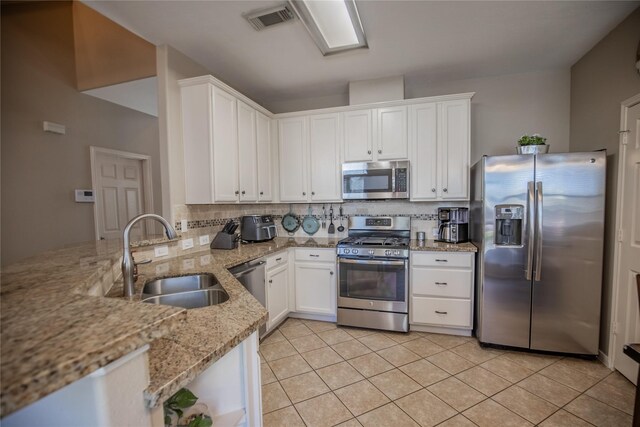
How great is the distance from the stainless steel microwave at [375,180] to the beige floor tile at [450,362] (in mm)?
1533

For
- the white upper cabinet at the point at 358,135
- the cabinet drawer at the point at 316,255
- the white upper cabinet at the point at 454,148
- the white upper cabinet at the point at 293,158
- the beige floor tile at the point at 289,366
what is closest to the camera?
the beige floor tile at the point at 289,366

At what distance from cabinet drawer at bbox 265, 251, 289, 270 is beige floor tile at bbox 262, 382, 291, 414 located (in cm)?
98

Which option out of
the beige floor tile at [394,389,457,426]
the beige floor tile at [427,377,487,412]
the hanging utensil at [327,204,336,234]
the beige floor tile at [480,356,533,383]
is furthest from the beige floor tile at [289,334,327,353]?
the beige floor tile at [480,356,533,383]

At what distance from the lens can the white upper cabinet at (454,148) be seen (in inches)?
110

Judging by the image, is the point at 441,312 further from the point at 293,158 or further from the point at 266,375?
the point at 293,158

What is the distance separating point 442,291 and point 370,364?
1.01 m

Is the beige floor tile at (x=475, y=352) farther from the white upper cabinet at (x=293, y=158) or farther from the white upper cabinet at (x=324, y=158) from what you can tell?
the white upper cabinet at (x=293, y=158)

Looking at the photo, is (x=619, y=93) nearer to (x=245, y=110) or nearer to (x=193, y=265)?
(x=245, y=110)

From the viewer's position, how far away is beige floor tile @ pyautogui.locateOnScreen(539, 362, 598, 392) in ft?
6.39

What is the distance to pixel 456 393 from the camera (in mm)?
1879

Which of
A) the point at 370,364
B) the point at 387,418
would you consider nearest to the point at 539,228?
the point at 370,364

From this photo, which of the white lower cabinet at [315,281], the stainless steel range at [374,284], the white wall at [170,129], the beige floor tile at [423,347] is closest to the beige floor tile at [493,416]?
the beige floor tile at [423,347]

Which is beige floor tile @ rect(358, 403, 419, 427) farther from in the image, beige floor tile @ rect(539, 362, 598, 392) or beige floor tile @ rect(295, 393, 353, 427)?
beige floor tile @ rect(539, 362, 598, 392)

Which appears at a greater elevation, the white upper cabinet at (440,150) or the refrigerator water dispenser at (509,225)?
the white upper cabinet at (440,150)
